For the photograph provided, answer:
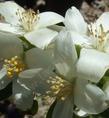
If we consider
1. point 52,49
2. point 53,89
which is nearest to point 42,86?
point 53,89

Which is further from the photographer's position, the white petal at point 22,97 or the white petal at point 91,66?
the white petal at point 22,97

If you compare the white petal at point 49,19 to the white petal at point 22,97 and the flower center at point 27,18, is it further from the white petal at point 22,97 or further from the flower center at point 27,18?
the white petal at point 22,97

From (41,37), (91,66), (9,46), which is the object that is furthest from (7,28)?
(91,66)

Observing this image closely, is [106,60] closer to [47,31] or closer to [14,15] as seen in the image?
[47,31]

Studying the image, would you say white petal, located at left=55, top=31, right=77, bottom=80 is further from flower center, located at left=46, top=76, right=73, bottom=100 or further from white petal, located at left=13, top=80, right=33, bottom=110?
white petal, located at left=13, top=80, right=33, bottom=110

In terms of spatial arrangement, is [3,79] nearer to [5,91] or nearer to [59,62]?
[5,91]

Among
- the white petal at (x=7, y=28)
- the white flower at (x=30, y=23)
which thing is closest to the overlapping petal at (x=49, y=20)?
the white flower at (x=30, y=23)
